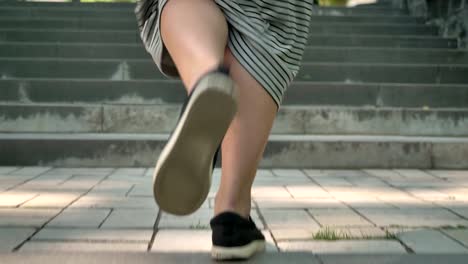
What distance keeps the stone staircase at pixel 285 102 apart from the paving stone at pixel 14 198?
41.5 inches

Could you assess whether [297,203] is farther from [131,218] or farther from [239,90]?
[239,90]

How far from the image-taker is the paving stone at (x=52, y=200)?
2475 mm

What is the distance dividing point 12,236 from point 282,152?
221 centimetres

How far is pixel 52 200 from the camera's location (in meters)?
2.59

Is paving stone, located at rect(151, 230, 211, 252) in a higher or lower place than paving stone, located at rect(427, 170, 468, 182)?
higher

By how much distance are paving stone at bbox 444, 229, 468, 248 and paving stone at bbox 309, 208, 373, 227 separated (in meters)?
0.28

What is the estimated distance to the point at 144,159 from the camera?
12.5ft

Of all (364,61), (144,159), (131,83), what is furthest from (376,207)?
(364,61)

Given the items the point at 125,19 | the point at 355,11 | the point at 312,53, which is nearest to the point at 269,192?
the point at 312,53

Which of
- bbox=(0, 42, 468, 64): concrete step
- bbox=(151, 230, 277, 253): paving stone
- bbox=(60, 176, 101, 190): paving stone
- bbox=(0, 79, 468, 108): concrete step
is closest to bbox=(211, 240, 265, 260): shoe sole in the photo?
bbox=(151, 230, 277, 253): paving stone

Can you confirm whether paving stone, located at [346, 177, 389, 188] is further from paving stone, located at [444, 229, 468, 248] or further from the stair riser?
the stair riser

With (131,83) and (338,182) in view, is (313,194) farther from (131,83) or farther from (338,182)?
(131,83)

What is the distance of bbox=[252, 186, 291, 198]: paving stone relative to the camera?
2811 millimetres

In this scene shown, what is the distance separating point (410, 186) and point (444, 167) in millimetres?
874
